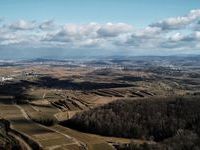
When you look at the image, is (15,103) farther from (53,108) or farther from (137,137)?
(137,137)

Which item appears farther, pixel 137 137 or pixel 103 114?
pixel 103 114

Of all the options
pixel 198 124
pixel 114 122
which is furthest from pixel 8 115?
pixel 198 124

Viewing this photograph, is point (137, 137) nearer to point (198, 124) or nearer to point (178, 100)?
point (198, 124)

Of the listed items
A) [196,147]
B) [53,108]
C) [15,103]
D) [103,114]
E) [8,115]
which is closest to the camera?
[196,147]

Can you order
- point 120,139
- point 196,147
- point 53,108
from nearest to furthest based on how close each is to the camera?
point 196,147 → point 120,139 → point 53,108

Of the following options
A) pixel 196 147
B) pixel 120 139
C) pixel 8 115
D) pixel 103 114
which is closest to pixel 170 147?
pixel 196 147

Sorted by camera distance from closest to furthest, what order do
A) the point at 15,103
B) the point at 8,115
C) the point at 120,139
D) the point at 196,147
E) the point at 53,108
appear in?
the point at 196,147, the point at 120,139, the point at 8,115, the point at 53,108, the point at 15,103
